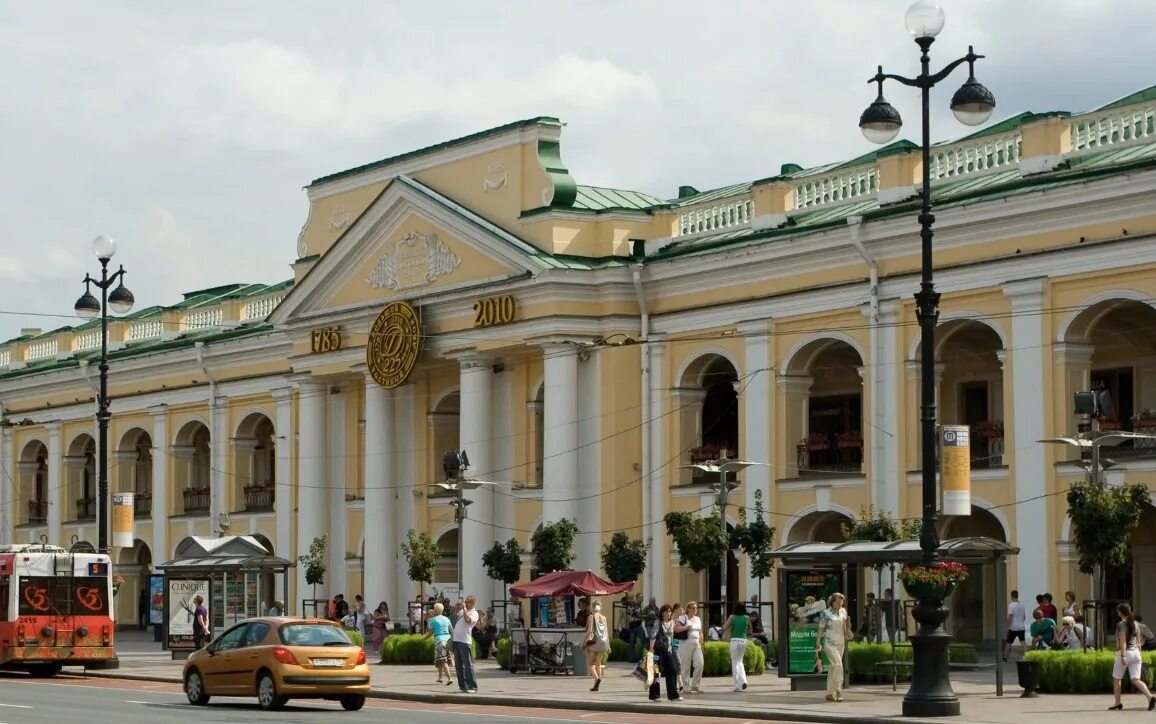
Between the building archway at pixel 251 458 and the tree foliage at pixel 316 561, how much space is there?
653 centimetres

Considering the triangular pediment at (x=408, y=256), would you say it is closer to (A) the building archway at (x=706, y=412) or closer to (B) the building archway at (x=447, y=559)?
(A) the building archway at (x=706, y=412)

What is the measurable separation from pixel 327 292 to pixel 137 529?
17.3m

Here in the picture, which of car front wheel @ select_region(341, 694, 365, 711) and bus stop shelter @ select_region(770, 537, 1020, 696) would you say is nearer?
bus stop shelter @ select_region(770, 537, 1020, 696)

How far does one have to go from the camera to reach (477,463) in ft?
168

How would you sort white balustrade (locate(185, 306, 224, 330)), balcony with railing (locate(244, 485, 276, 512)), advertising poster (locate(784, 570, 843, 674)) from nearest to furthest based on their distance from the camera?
advertising poster (locate(784, 570, 843, 674)), balcony with railing (locate(244, 485, 276, 512)), white balustrade (locate(185, 306, 224, 330))

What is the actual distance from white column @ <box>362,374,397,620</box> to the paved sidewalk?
13523mm

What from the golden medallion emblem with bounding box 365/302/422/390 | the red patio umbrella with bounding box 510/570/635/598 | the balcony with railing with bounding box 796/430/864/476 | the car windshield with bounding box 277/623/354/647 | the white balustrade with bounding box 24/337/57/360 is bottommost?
the car windshield with bounding box 277/623/354/647

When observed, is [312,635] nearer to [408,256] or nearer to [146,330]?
[408,256]

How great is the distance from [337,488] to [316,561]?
7.48 ft

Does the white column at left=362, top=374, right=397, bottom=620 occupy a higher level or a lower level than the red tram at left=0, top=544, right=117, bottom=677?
higher

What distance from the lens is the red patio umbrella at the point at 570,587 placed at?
42.7 metres

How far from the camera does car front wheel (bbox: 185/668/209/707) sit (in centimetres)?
3131

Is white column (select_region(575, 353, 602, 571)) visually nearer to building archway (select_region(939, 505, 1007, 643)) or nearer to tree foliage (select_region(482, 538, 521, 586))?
tree foliage (select_region(482, 538, 521, 586))

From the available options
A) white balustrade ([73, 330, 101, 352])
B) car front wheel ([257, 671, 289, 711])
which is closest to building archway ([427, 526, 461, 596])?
white balustrade ([73, 330, 101, 352])
